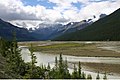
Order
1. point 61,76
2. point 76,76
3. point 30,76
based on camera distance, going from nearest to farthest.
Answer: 1. point 30,76
2. point 61,76
3. point 76,76

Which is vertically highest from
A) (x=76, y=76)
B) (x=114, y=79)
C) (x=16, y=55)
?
(x=16, y=55)

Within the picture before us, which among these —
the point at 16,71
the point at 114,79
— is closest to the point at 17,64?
the point at 16,71

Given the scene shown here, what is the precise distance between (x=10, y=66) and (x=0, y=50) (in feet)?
92.6

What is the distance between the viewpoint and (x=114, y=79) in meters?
51.9

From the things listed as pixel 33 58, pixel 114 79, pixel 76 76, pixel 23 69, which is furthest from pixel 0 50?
pixel 33 58

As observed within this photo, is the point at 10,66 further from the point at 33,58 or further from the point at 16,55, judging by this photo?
the point at 33,58

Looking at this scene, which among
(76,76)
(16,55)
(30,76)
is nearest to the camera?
(30,76)

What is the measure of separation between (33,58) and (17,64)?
7279 millimetres

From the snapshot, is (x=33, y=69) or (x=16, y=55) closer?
(x=33, y=69)

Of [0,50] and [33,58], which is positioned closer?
[33,58]

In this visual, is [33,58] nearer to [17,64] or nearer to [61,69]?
[61,69]

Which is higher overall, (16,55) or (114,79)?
(16,55)

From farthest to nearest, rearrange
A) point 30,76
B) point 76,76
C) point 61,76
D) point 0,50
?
point 0,50, point 76,76, point 61,76, point 30,76

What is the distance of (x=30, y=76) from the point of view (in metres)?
21.0
